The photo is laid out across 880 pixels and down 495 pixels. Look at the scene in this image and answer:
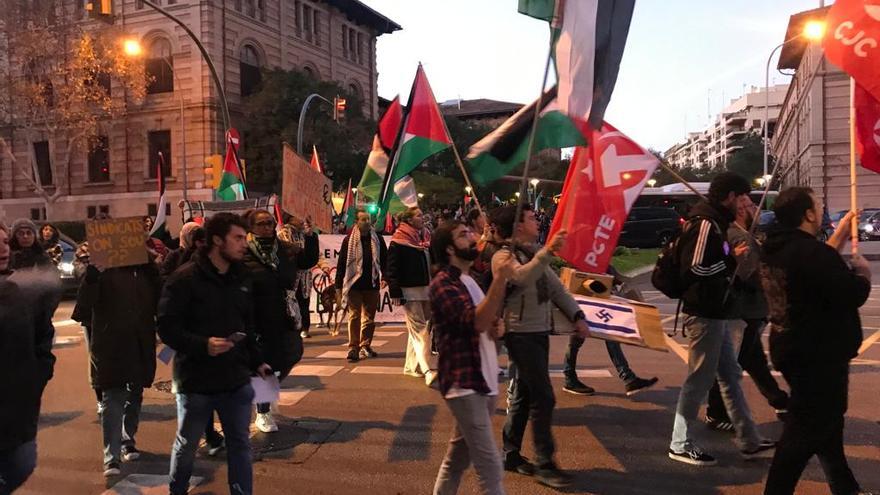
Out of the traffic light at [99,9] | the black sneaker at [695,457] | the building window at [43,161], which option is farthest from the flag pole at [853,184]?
the building window at [43,161]

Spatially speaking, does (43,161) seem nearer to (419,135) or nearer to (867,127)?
(419,135)

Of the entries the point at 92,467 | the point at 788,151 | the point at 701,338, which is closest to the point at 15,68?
the point at 92,467

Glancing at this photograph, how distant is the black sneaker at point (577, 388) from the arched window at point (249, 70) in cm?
3462

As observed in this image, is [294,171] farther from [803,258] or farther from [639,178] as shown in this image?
[803,258]

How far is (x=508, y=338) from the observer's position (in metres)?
4.35

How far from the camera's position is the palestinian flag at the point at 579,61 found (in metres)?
3.97

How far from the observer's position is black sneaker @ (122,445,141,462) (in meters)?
5.02

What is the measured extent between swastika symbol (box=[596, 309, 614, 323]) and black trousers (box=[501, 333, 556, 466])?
4.26ft

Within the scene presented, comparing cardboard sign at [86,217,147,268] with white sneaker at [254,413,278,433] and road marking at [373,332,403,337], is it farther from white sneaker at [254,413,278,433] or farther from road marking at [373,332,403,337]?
road marking at [373,332,403,337]

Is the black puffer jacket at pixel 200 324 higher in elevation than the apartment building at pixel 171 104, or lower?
lower

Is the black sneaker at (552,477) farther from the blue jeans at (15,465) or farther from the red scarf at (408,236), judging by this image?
the red scarf at (408,236)

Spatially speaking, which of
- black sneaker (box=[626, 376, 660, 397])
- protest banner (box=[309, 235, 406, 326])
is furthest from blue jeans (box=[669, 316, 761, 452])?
protest banner (box=[309, 235, 406, 326])

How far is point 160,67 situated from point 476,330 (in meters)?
37.6

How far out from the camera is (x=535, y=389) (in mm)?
4199
